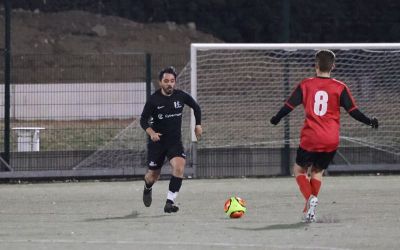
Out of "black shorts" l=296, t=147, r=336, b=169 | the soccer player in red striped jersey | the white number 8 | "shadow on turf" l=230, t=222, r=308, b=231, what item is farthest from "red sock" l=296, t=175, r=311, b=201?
the white number 8

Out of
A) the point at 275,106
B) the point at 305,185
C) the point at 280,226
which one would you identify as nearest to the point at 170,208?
the point at 305,185

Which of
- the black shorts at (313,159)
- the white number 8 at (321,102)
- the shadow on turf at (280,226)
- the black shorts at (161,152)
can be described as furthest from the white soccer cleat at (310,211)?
the black shorts at (161,152)

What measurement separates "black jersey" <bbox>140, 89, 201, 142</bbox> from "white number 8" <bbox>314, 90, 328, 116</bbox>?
204 cm

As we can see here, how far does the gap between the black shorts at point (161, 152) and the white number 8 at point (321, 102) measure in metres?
2.15

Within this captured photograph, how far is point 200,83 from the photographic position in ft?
65.4

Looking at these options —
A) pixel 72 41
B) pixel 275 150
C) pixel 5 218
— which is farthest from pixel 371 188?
pixel 72 41

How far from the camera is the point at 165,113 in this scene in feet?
45.2

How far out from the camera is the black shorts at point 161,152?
45.2 ft

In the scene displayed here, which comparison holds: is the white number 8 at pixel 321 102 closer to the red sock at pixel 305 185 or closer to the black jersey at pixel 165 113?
the red sock at pixel 305 185

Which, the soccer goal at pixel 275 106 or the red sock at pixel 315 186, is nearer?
the red sock at pixel 315 186

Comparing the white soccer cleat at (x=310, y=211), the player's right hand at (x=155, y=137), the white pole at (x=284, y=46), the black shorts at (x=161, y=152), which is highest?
the white pole at (x=284, y=46)

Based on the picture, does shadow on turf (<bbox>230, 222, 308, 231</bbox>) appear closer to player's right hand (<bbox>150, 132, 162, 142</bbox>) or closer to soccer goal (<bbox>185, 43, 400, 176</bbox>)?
player's right hand (<bbox>150, 132, 162, 142</bbox>)

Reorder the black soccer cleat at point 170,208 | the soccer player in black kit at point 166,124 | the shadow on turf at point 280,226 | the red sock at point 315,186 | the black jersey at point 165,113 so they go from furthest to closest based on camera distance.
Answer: the black jersey at point 165,113 < the soccer player in black kit at point 166,124 < the black soccer cleat at point 170,208 < the red sock at point 315,186 < the shadow on turf at point 280,226

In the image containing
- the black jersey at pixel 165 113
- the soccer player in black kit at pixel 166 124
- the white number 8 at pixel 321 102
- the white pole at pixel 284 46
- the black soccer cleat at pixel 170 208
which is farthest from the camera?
the white pole at pixel 284 46
